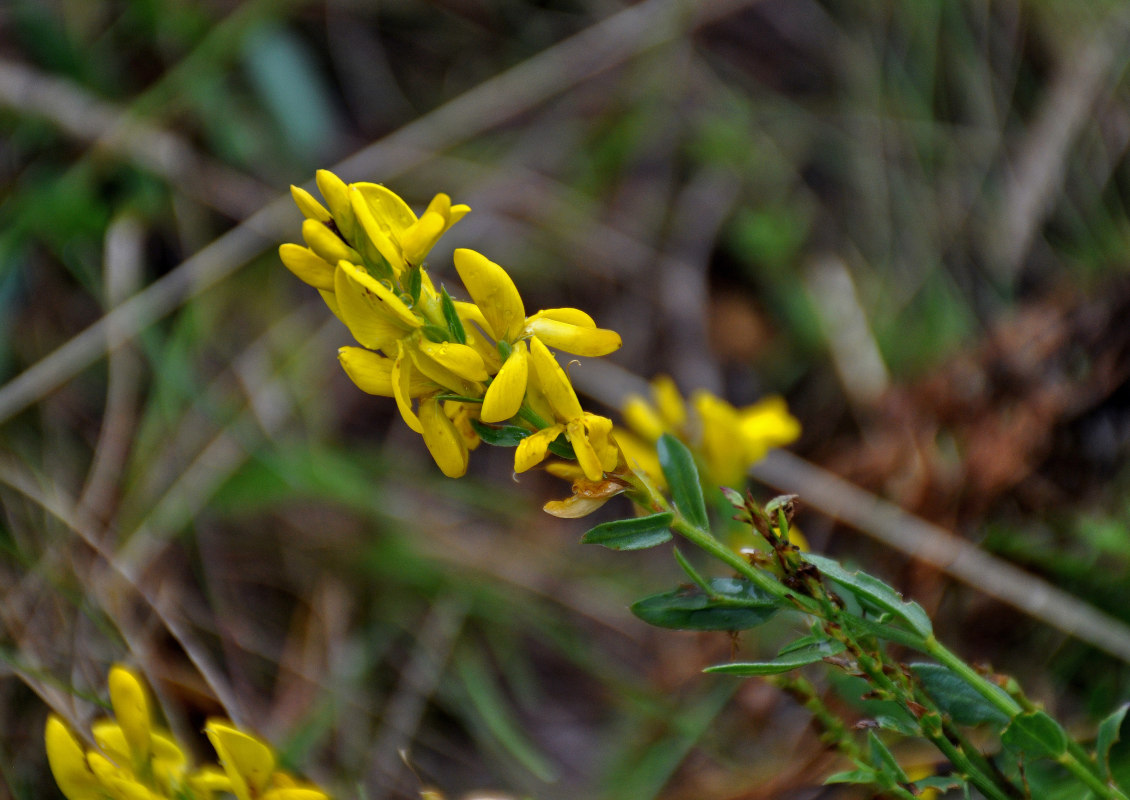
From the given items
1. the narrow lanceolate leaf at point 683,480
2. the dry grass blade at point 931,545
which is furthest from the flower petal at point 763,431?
the narrow lanceolate leaf at point 683,480

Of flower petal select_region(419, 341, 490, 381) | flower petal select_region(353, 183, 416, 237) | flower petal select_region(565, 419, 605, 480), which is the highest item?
flower petal select_region(353, 183, 416, 237)

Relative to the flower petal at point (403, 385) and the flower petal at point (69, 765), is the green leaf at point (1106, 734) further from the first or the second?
the flower petal at point (69, 765)

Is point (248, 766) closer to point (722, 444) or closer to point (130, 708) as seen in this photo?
point (130, 708)

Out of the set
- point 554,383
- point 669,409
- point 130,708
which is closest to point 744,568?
point 554,383

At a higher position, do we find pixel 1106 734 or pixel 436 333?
pixel 436 333

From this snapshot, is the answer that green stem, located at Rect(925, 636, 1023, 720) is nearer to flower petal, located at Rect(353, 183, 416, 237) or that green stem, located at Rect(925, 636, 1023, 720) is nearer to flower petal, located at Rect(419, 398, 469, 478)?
flower petal, located at Rect(419, 398, 469, 478)

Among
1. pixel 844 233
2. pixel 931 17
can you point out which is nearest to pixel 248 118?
pixel 844 233

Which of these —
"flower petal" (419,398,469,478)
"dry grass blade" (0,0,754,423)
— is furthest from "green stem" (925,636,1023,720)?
"dry grass blade" (0,0,754,423)
